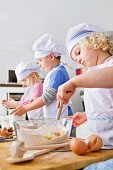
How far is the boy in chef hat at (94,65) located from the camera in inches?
27.7

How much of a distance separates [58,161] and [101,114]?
22 cm

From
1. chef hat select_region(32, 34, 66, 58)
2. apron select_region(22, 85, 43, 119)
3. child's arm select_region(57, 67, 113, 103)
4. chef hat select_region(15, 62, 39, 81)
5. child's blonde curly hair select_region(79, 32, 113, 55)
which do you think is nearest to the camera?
child's arm select_region(57, 67, 113, 103)

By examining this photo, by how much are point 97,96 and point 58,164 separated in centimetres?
28

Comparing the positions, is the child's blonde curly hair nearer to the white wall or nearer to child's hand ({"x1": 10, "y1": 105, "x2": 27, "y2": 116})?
child's hand ({"x1": 10, "y1": 105, "x2": 27, "y2": 116})

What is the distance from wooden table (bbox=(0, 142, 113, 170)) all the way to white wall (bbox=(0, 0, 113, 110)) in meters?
2.40

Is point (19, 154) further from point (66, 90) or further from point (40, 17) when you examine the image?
point (40, 17)

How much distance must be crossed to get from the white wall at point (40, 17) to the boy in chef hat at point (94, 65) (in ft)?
6.81

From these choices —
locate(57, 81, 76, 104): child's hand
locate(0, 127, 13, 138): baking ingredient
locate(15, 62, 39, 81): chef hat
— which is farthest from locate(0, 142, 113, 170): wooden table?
locate(15, 62, 39, 81): chef hat

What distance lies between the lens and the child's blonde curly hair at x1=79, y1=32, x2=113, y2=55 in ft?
2.63

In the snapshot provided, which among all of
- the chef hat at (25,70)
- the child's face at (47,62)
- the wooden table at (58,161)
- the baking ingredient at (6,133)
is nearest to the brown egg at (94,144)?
the wooden table at (58,161)

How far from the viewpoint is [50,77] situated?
126 cm

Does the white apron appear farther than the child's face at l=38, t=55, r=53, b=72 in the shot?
No

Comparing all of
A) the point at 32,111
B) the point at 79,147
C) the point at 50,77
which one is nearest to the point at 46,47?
the point at 50,77

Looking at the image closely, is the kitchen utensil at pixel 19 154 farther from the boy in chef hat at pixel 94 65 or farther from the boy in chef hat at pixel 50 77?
the boy in chef hat at pixel 50 77
